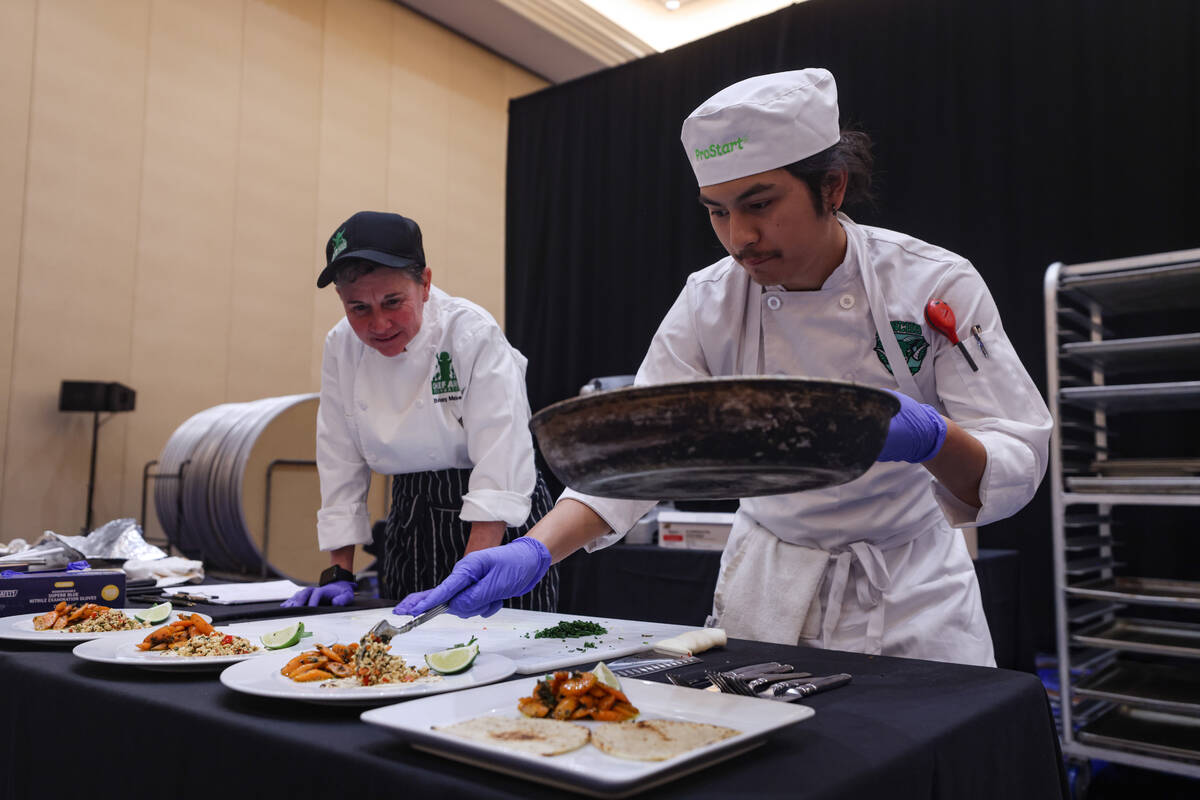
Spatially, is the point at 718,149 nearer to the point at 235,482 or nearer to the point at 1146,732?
the point at 1146,732

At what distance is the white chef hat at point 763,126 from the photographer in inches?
51.3

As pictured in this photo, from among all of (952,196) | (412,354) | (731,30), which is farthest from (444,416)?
(731,30)

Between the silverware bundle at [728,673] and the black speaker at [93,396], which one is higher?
the black speaker at [93,396]

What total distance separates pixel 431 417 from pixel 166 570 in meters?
0.89

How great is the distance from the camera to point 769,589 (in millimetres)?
1464

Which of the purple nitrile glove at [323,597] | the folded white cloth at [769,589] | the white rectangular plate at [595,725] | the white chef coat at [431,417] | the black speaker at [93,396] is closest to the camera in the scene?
the white rectangular plate at [595,725]

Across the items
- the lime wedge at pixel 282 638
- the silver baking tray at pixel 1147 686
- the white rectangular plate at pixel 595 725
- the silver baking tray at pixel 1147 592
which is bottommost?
the silver baking tray at pixel 1147 686

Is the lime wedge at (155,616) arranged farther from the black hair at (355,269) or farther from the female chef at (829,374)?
the black hair at (355,269)

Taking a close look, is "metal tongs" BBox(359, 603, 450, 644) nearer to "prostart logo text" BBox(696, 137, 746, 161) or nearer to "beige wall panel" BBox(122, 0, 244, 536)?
"prostart logo text" BBox(696, 137, 746, 161)

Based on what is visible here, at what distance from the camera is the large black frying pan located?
31.3 inches

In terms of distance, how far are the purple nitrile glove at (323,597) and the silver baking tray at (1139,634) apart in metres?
2.21

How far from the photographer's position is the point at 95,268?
5504 mm

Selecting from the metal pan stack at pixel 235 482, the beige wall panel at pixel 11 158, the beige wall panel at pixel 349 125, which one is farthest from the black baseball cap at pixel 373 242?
the beige wall panel at pixel 349 125

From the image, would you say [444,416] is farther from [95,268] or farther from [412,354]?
[95,268]
